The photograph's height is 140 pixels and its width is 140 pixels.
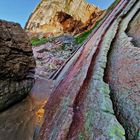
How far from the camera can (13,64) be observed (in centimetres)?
308

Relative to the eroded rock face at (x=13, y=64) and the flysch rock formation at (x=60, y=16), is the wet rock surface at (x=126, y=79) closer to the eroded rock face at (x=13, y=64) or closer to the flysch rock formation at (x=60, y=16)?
the eroded rock face at (x=13, y=64)

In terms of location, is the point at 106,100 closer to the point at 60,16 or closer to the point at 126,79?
the point at 126,79

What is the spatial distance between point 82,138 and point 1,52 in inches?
73.3

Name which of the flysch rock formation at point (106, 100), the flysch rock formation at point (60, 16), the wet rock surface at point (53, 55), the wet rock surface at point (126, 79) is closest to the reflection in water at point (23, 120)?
the flysch rock formation at point (106, 100)

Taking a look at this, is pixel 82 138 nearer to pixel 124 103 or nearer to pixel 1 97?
pixel 124 103

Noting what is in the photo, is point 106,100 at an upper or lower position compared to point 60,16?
lower

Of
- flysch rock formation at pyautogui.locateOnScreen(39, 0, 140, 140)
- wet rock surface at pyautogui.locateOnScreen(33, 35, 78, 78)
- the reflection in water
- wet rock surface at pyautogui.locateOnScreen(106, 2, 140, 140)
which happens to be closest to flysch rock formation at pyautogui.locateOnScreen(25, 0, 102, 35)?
wet rock surface at pyautogui.locateOnScreen(33, 35, 78, 78)

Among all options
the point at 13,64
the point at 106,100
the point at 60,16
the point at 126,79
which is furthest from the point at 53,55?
the point at 60,16

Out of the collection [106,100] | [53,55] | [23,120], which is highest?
[106,100]

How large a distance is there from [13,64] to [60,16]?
11489mm

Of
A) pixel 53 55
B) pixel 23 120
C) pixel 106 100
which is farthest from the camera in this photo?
pixel 53 55

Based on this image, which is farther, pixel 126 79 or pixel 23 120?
pixel 23 120

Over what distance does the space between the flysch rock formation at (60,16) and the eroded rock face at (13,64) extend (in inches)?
396

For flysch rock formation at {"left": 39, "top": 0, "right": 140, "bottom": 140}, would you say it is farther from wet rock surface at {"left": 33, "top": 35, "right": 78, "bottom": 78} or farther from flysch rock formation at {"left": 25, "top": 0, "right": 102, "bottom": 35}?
flysch rock formation at {"left": 25, "top": 0, "right": 102, "bottom": 35}
